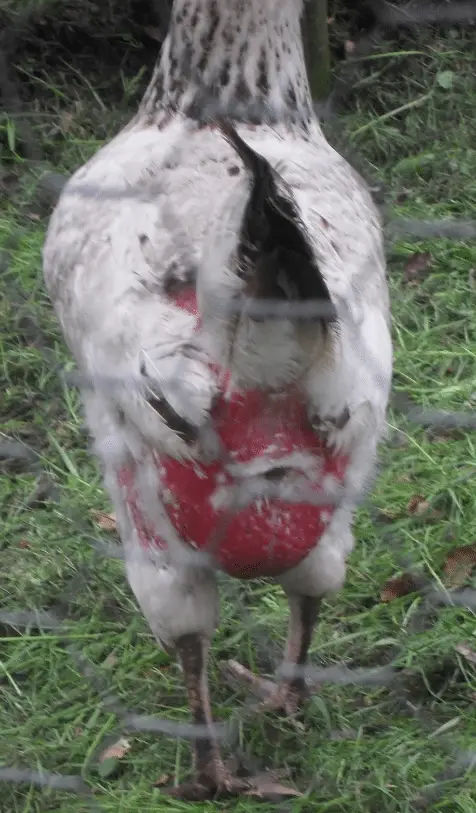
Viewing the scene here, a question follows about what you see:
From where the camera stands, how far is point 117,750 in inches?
55.8

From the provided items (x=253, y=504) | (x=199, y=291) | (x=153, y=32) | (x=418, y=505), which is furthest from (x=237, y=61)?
(x=153, y=32)

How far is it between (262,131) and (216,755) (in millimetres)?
815

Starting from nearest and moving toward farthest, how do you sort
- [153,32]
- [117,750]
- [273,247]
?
[273,247] < [117,750] < [153,32]

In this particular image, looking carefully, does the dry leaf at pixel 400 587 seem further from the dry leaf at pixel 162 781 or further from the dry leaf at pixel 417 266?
the dry leaf at pixel 417 266

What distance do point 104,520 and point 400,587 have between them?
0.52 metres

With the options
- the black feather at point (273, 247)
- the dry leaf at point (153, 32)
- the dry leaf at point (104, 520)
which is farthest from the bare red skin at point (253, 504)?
the dry leaf at point (153, 32)

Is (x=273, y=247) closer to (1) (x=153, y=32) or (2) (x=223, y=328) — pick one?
(2) (x=223, y=328)

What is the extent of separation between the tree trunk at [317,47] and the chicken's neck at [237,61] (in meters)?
0.33

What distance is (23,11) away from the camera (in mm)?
2000

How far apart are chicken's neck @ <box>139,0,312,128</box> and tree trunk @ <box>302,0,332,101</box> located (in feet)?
1.07

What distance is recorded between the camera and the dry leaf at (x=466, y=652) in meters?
1.46

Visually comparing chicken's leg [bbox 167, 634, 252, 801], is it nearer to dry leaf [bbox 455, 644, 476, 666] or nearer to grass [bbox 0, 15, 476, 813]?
grass [bbox 0, 15, 476, 813]

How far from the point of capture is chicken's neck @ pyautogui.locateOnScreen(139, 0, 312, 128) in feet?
4.17

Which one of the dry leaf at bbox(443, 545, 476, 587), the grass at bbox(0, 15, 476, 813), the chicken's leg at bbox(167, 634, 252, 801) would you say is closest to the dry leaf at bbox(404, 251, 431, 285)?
Answer: the grass at bbox(0, 15, 476, 813)
